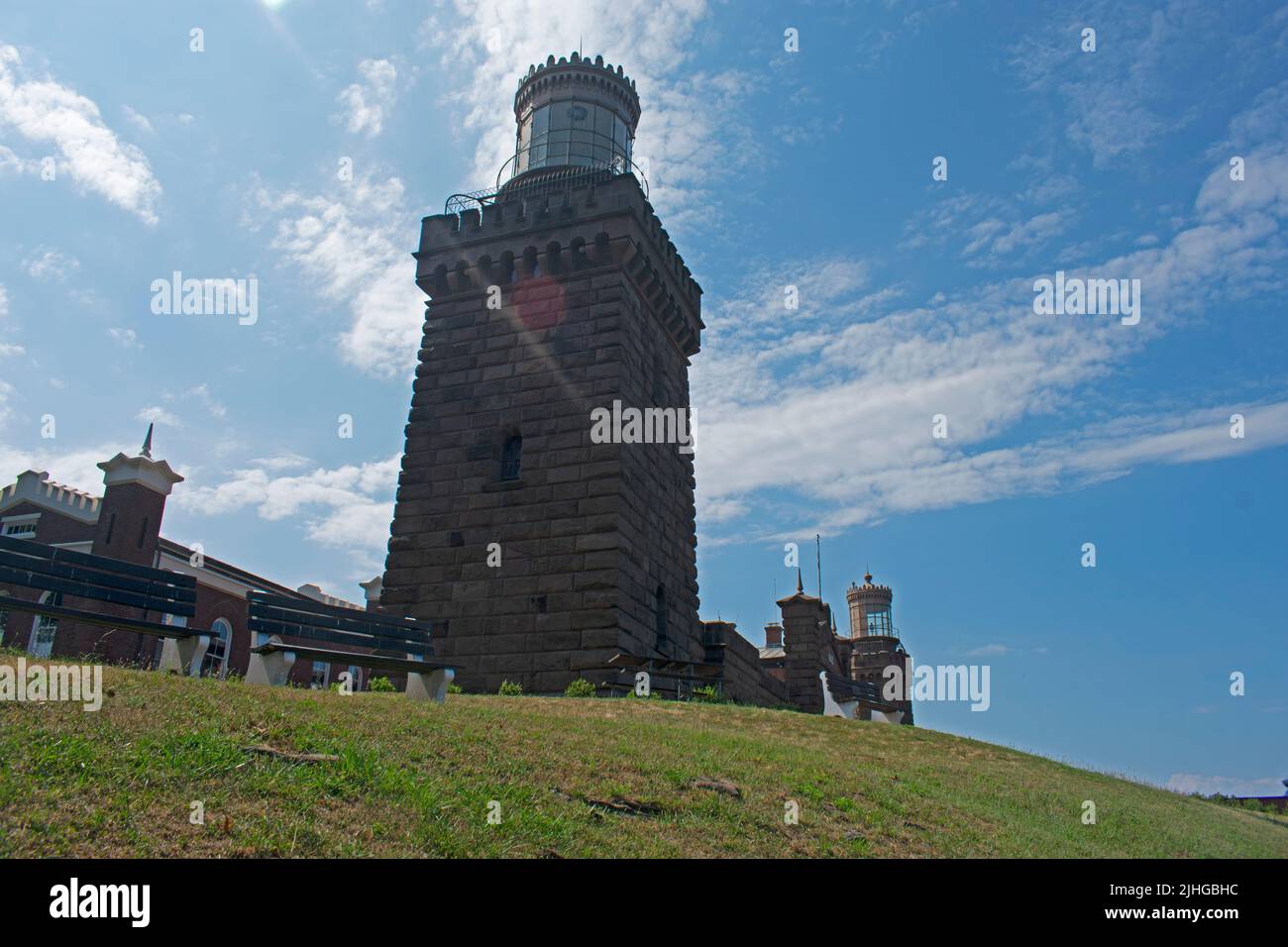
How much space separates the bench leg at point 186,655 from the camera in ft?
36.7

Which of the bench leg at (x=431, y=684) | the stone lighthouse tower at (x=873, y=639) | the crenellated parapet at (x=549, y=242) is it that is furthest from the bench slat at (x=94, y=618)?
the stone lighthouse tower at (x=873, y=639)

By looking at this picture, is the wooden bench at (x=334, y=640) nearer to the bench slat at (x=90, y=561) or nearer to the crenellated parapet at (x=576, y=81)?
the bench slat at (x=90, y=561)

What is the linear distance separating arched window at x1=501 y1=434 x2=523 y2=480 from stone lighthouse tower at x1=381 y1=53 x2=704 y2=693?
4 cm

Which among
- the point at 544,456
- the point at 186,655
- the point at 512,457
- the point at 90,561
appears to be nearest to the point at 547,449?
the point at 544,456

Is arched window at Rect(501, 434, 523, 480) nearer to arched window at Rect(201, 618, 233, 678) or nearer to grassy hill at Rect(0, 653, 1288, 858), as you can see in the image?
grassy hill at Rect(0, 653, 1288, 858)

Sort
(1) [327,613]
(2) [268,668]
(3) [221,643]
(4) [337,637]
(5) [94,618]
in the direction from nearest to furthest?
(5) [94,618]
(2) [268,668]
(4) [337,637]
(1) [327,613]
(3) [221,643]

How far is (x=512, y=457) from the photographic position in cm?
2172

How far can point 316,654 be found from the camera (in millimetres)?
11867

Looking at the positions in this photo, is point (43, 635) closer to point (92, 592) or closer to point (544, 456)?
point (544, 456)

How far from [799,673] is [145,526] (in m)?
18.3

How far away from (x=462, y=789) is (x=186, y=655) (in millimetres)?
5421
